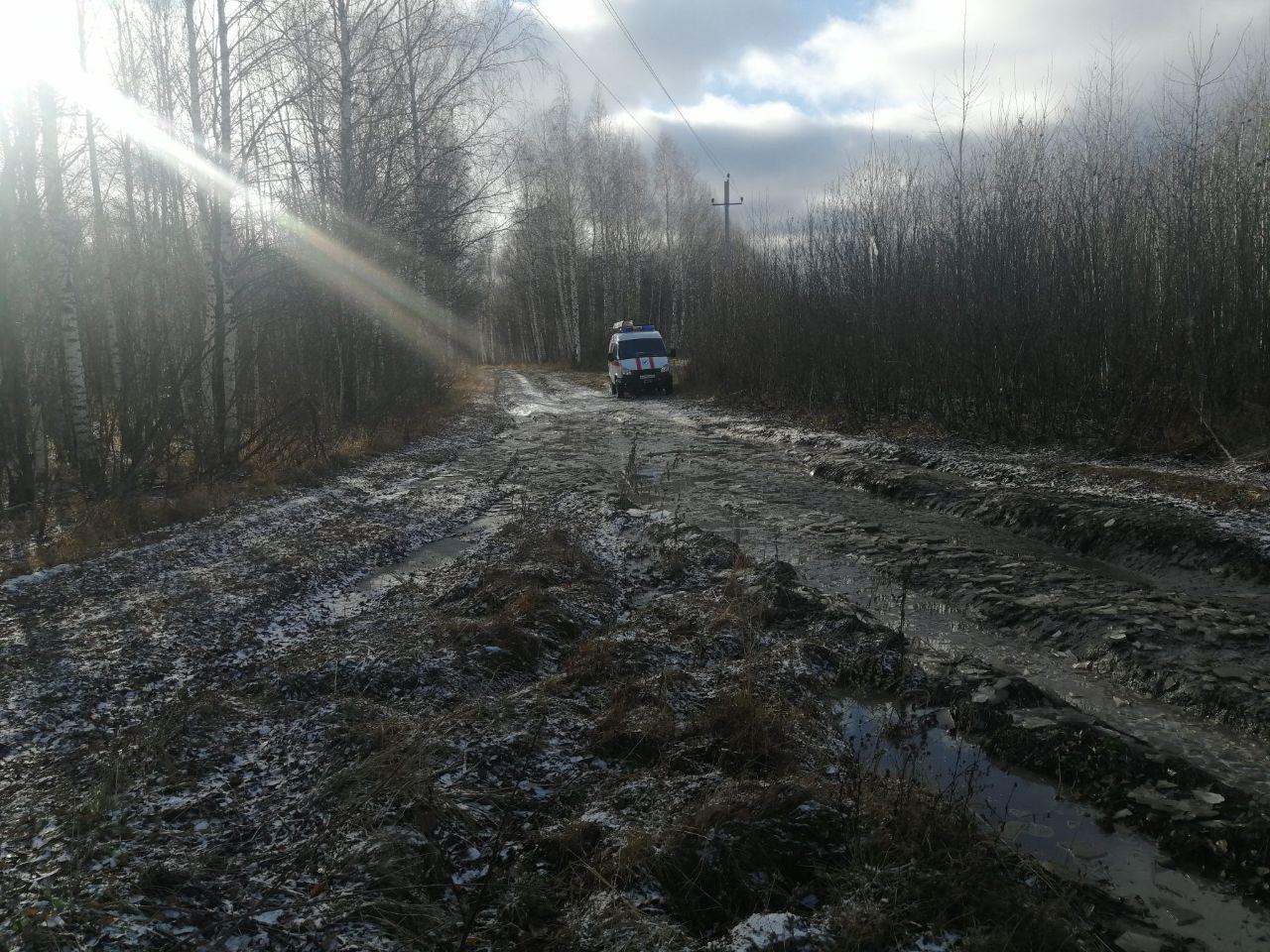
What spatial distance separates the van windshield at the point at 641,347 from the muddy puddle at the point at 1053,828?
20549 mm

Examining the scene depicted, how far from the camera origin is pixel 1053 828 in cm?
307

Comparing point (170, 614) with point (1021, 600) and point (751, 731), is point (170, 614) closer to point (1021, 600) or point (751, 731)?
point (751, 731)

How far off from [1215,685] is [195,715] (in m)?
4.97

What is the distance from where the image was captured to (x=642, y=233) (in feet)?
135

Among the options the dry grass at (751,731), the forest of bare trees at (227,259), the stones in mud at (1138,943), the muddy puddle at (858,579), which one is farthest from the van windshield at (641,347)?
the stones in mud at (1138,943)

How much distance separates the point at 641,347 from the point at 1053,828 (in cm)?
2185

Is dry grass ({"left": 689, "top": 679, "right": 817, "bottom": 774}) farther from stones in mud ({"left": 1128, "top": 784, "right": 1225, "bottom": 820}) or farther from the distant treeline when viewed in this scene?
the distant treeline

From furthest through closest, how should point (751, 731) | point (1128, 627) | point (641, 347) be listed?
point (641, 347) → point (1128, 627) → point (751, 731)

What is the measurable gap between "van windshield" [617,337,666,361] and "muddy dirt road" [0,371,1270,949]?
1534 cm

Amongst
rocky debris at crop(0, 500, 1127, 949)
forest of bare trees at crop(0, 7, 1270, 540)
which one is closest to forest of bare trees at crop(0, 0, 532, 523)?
forest of bare trees at crop(0, 7, 1270, 540)

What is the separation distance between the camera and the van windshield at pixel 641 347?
79.0ft

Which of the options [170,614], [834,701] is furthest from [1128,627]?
[170,614]

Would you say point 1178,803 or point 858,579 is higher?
point 858,579

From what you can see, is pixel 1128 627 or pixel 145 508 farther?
pixel 145 508
